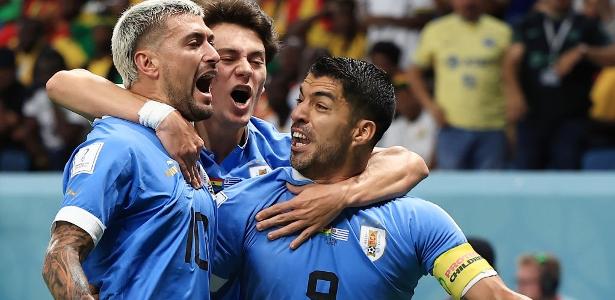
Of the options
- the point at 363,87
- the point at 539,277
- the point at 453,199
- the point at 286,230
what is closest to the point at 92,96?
the point at 286,230

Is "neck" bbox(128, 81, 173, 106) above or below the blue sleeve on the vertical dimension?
above

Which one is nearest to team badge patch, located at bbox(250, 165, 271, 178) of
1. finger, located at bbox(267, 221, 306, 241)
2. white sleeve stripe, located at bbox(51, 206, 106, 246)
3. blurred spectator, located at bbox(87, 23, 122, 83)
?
finger, located at bbox(267, 221, 306, 241)

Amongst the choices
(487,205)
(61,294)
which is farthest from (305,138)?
(487,205)

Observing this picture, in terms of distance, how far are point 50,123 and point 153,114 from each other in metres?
7.02

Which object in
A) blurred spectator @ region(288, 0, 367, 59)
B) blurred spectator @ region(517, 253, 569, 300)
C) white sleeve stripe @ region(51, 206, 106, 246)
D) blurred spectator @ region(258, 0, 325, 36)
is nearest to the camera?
white sleeve stripe @ region(51, 206, 106, 246)

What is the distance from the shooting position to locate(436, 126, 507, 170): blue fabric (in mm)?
9391

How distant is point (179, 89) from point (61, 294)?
931 millimetres

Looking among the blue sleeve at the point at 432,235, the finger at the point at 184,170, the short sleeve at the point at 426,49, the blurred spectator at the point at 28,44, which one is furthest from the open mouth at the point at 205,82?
the blurred spectator at the point at 28,44

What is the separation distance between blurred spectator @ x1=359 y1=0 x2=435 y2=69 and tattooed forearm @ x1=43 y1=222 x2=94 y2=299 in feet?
20.9

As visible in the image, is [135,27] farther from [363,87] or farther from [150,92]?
[363,87]

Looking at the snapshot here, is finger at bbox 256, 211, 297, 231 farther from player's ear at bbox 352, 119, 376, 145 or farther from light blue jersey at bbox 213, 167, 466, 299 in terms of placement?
player's ear at bbox 352, 119, 376, 145

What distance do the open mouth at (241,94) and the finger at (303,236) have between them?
0.82 m

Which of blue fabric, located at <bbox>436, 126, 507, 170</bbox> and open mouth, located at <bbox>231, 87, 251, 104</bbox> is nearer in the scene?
open mouth, located at <bbox>231, 87, 251, 104</bbox>

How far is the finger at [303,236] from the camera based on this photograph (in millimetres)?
4383
